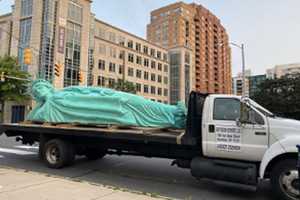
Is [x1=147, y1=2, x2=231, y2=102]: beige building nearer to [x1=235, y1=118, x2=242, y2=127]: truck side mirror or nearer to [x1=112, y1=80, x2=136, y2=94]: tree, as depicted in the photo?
[x1=112, y1=80, x2=136, y2=94]: tree

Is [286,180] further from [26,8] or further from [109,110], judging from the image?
[26,8]

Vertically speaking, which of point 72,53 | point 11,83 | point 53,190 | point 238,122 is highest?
point 72,53

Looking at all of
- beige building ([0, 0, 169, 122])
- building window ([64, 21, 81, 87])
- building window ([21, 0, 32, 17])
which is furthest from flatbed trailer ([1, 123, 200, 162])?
building window ([21, 0, 32, 17])

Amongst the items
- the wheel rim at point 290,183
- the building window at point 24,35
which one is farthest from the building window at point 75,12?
the wheel rim at point 290,183

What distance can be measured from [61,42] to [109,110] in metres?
39.8

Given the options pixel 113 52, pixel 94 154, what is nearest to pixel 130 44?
pixel 113 52

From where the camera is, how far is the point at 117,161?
10.4 m

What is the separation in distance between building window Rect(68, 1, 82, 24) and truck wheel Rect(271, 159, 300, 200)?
4635cm

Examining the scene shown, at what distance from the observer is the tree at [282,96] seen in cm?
3891

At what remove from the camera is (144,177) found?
7809mm

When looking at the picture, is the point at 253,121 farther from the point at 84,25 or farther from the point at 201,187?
the point at 84,25

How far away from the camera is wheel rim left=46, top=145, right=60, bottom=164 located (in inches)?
341

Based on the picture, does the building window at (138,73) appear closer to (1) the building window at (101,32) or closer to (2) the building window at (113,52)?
(2) the building window at (113,52)

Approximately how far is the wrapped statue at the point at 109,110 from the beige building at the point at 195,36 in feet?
252
